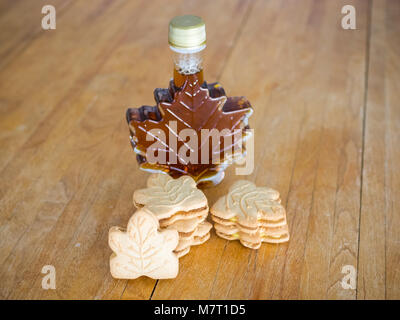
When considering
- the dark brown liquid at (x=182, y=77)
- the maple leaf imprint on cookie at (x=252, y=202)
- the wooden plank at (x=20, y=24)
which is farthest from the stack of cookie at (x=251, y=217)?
the wooden plank at (x=20, y=24)

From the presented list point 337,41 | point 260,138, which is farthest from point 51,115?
point 337,41

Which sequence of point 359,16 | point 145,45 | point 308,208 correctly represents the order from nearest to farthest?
1. point 308,208
2. point 145,45
3. point 359,16

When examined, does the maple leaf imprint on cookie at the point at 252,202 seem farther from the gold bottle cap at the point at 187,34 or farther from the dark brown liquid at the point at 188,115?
the gold bottle cap at the point at 187,34

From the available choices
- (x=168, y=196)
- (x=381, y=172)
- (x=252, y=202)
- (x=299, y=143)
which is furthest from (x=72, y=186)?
(x=381, y=172)

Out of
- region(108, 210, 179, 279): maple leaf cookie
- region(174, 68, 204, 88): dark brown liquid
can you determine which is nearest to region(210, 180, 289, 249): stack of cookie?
region(108, 210, 179, 279): maple leaf cookie

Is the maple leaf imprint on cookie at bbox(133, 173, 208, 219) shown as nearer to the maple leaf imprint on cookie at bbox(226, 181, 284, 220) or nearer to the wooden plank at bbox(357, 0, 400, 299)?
the maple leaf imprint on cookie at bbox(226, 181, 284, 220)

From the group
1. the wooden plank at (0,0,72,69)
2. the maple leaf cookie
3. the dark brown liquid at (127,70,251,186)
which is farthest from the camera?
the wooden plank at (0,0,72,69)

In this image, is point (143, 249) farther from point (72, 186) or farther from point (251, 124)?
point (251, 124)

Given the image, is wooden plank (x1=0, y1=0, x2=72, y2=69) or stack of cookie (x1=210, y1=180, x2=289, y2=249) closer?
stack of cookie (x1=210, y1=180, x2=289, y2=249)

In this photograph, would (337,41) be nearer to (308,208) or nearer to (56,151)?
(308,208)
